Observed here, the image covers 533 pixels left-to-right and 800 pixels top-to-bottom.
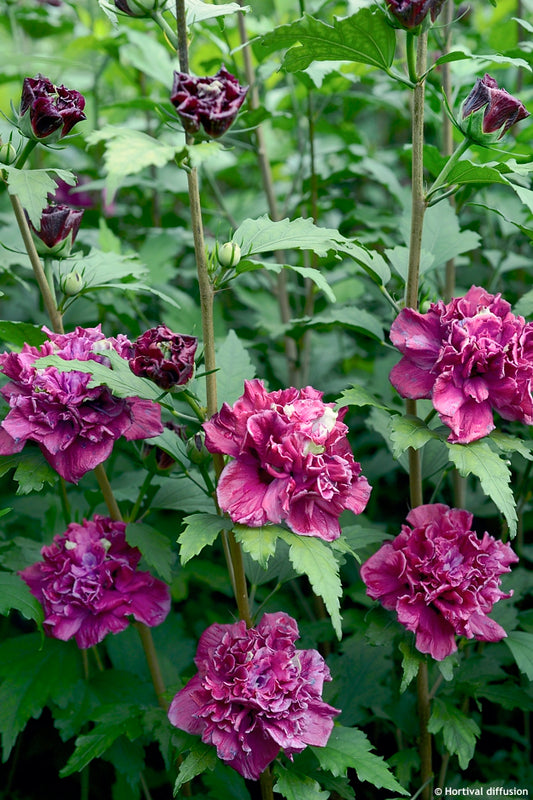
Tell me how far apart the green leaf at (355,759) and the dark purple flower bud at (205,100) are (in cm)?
111

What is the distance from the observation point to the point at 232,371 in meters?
1.60

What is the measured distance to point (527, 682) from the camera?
1.72 metres

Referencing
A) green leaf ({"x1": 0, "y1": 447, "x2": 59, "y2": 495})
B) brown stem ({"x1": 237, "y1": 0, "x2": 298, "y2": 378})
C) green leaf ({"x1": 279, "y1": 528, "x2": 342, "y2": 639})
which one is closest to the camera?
green leaf ({"x1": 279, "y1": 528, "x2": 342, "y2": 639})

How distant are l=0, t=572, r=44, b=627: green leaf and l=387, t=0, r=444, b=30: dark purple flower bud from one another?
1.24 metres

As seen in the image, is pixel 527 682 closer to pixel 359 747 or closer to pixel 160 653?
pixel 359 747

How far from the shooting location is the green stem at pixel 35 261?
1.45 metres

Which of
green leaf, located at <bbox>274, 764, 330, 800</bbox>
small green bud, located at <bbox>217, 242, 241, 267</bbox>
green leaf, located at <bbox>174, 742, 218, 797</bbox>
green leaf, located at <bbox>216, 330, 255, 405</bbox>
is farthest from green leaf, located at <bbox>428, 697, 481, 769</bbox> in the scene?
small green bud, located at <bbox>217, 242, 241, 267</bbox>

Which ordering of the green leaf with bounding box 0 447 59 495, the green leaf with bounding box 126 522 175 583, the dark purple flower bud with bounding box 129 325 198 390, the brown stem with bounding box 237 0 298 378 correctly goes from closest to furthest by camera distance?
the dark purple flower bud with bounding box 129 325 198 390 < the green leaf with bounding box 0 447 59 495 < the green leaf with bounding box 126 522 175 583 < the brown stem with bounding box 237 0 298 378

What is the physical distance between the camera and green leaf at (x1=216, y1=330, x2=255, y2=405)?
1549 mm

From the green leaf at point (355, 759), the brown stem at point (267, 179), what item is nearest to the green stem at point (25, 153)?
the brown stem at point (267, 179)

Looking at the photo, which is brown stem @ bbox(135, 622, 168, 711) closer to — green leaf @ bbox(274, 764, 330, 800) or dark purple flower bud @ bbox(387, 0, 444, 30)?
green leaf @ bbox(274, 764, 330, 800)

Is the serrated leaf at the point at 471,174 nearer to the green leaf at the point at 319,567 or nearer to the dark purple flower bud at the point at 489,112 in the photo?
the dark purple flower bud at the point at 489,112

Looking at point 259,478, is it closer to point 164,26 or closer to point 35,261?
point 35,261

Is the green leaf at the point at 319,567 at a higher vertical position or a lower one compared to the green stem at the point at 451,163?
lower
